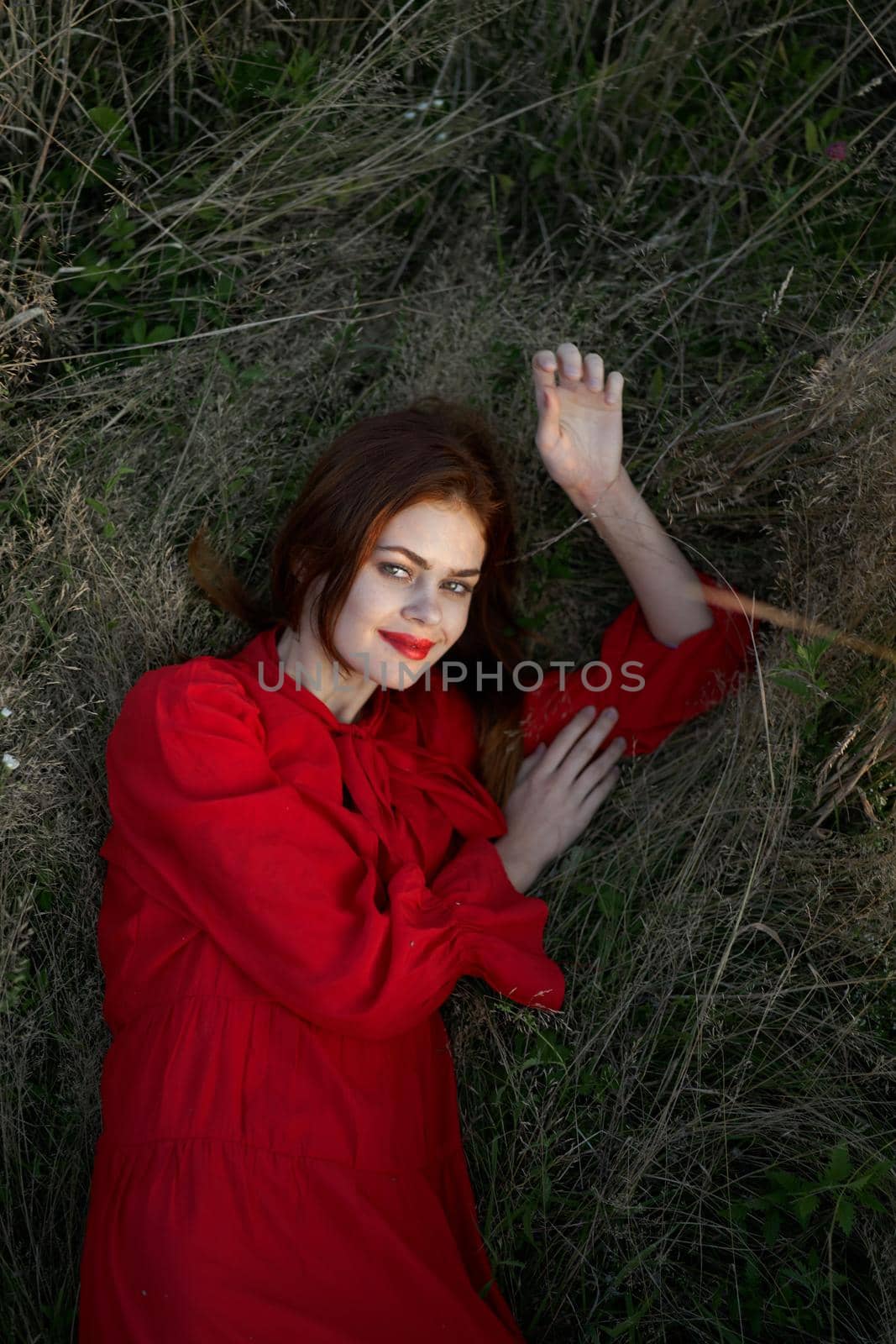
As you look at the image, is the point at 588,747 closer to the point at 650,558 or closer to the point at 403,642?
the point at 650,558

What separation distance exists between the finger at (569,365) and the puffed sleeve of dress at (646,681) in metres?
0.66

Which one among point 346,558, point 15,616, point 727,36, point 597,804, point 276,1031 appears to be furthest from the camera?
point 727,36

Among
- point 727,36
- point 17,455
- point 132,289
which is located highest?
point 727,36

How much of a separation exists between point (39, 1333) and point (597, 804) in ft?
6.19

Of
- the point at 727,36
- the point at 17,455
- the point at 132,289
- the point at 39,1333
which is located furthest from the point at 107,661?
the point at 727,36

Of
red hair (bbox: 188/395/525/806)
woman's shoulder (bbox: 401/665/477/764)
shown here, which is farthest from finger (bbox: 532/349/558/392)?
woman's shoulder (bbox: 401/665/477/764)

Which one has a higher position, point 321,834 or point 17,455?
point 17,455

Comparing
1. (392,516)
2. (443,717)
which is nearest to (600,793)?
(443,717)

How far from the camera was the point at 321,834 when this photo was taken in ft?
7.94

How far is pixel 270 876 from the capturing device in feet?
7.43

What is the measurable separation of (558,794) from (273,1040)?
1050 millimetres

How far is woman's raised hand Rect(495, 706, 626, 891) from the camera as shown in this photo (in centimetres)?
292

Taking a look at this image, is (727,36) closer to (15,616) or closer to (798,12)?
(798,12)

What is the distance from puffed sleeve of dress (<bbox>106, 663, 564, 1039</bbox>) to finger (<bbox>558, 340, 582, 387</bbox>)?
114 centimetres
